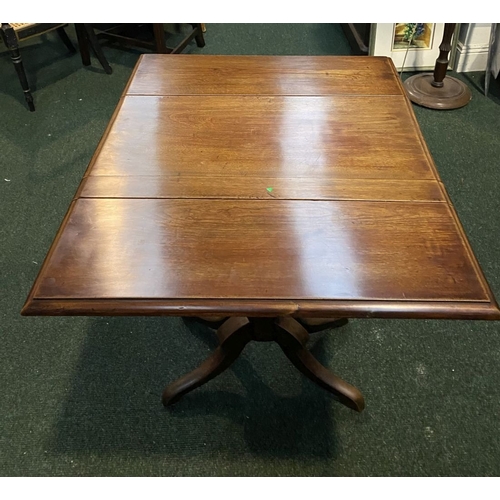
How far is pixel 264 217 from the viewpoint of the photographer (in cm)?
102

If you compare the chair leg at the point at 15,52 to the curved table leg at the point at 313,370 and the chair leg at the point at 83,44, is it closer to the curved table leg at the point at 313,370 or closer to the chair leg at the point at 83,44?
the chair leg at the point at 83,44

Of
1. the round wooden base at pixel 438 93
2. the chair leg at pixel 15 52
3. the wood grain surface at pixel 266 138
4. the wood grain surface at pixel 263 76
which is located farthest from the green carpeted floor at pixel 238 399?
the chair leg at pixel 15 52

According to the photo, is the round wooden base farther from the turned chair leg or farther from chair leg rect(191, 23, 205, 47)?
the turned chair leg

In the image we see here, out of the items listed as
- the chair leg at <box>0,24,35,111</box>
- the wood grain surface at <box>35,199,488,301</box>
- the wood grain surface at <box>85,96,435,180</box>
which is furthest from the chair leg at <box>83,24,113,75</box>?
the wood grain surface at <box>35,199,488,301</box>

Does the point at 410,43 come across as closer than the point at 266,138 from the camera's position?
No

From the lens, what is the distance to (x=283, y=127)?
4.20ft

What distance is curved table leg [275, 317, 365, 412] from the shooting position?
4.04ft

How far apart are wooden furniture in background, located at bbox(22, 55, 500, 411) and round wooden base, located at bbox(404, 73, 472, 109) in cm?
109

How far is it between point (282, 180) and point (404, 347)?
0.68 m

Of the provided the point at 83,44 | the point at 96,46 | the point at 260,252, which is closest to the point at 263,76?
the point at 260,252

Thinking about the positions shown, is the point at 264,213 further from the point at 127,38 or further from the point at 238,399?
the point at 127,38

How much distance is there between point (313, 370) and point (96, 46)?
230 centimetres
